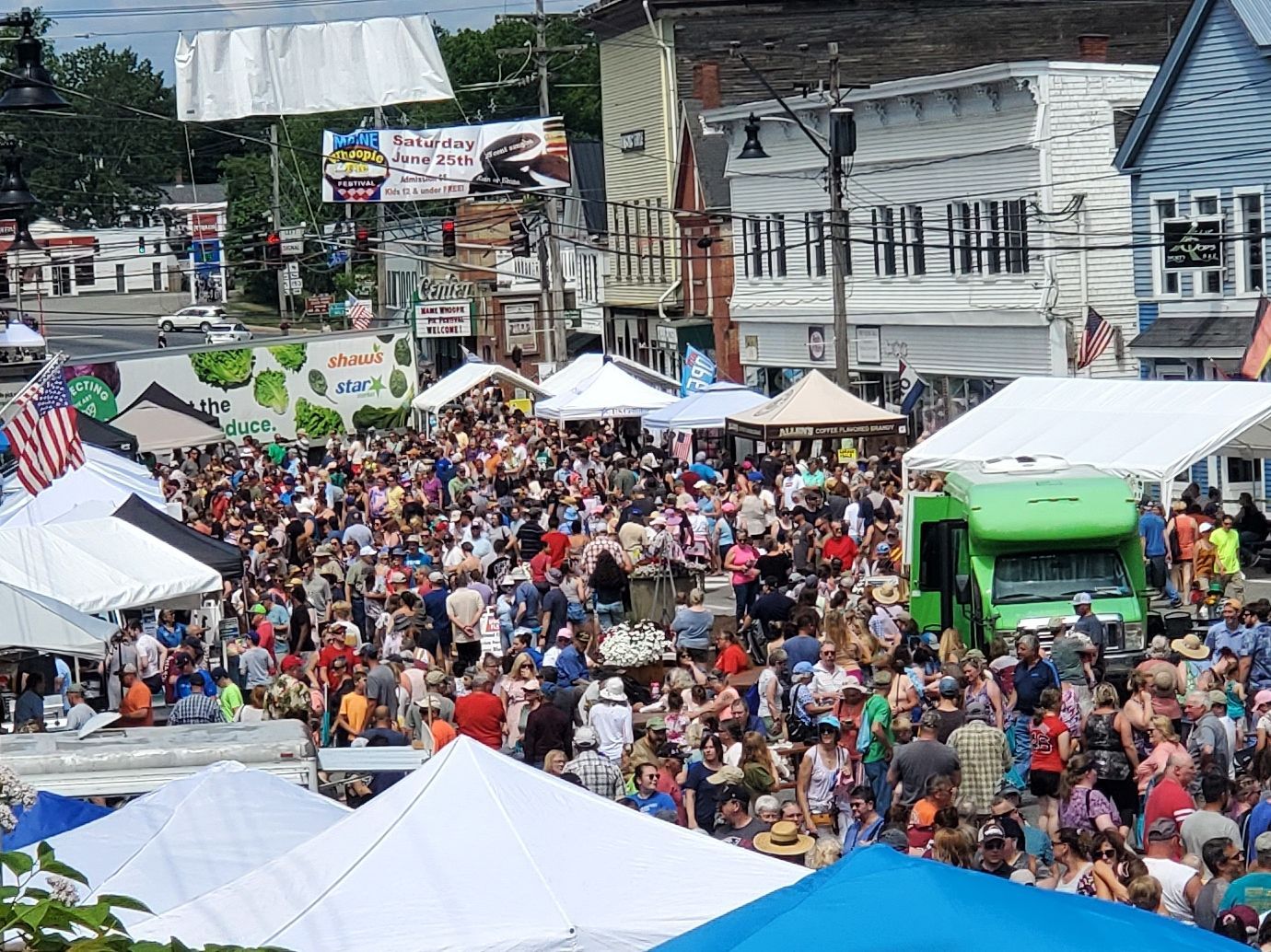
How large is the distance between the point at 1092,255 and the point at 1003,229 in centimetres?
185

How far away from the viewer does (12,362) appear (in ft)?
144

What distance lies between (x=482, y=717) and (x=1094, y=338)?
21.8 meters

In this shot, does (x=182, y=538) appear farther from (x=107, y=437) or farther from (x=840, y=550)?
(x=107, y=437)

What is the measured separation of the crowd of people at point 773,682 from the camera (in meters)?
12.4

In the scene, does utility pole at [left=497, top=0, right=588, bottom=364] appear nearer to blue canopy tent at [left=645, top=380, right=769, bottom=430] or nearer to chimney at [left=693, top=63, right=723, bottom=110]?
chimney at [left=693, top=63, right=723, bottom=110]

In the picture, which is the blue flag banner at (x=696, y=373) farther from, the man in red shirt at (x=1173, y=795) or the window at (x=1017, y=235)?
the man in red shirt at (x=1173, y=795)

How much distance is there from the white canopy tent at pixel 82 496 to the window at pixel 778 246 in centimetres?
2532

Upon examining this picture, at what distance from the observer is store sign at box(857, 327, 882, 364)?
46.3 m

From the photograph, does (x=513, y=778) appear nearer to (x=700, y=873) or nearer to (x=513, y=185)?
(x=700, y=873)

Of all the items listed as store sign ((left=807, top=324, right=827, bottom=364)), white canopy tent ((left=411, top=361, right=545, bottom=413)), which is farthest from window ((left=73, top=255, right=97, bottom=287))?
store sign ((left=807, top=324, right=827, bottom=364))

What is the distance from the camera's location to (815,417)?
101 ft

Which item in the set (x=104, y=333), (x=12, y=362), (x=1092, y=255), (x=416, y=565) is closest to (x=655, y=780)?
(x=416, y=565)

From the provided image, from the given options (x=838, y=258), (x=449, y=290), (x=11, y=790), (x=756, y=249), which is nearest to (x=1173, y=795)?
(x=11, y=790)

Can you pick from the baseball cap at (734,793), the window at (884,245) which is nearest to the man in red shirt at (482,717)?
the baseball cap at (734,793)
